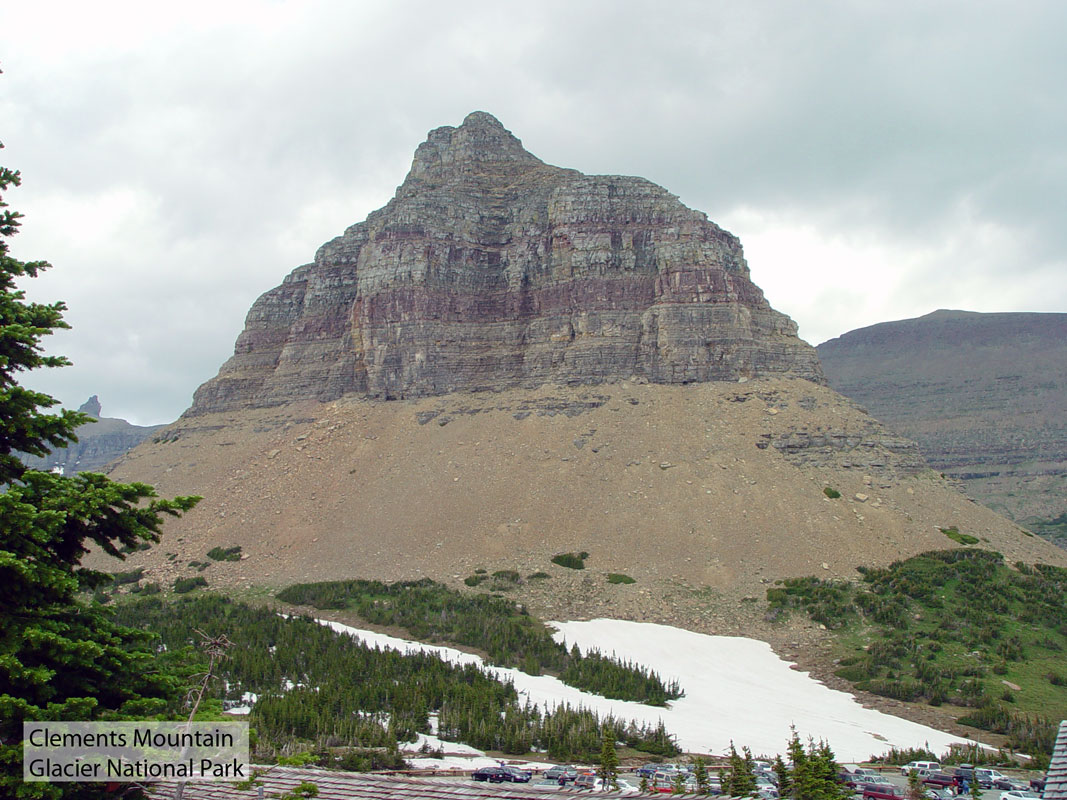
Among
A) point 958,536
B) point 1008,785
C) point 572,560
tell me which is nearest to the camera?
point 1008,785

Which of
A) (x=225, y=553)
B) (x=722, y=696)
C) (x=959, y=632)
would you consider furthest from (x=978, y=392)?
(x=225, y=553)

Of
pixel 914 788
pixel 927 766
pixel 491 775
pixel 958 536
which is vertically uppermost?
pixel 958 536

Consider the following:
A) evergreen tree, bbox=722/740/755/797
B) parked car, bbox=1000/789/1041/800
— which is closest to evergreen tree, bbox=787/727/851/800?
evergreen tree, bbox=722/740/755/797

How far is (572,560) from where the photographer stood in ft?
193

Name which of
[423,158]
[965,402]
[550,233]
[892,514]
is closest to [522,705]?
[892,514]

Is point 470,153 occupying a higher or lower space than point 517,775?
higher

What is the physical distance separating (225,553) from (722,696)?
4390 centimetres

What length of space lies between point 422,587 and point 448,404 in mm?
29997

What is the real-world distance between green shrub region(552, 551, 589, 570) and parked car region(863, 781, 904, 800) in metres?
34.6

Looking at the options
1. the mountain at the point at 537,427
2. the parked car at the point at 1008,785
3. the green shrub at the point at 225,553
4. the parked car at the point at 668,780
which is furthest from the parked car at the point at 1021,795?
the green shrub at the point at 225,553

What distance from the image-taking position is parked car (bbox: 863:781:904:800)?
23552 millimetres

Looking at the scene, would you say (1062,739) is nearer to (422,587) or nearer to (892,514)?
(422,587)

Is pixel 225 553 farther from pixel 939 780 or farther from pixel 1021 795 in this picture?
pixel 1021 795

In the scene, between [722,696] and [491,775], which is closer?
[491,775]
